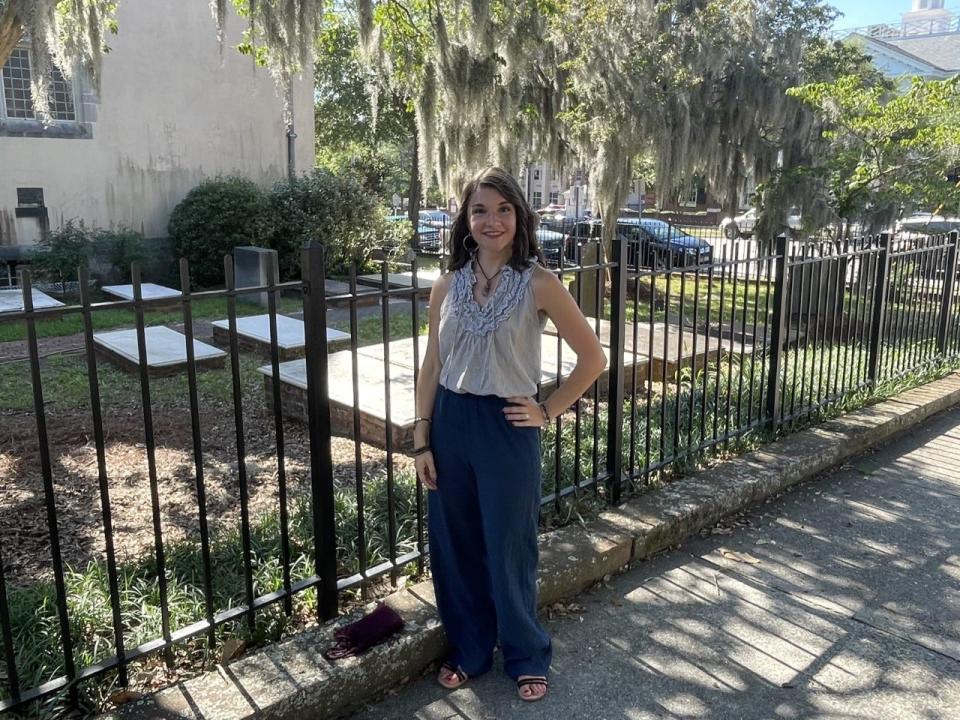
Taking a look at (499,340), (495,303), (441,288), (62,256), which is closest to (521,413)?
(499,340)

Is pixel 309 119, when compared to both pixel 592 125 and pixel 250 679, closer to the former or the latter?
pixel 592 125

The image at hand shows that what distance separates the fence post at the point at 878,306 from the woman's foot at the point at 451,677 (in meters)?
4.83

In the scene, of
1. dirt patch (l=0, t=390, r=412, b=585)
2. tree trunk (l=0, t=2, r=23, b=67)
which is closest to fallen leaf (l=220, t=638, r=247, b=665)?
dirt patch (l=0, t=390, r=412, b=585)

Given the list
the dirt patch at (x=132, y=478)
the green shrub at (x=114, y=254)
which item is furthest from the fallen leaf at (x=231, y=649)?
the green shrub at (x=114, y=254)

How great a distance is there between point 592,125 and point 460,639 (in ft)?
33.1

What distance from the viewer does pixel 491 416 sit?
2.66 metres

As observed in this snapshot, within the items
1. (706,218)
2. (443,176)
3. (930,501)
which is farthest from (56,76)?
(706,218)

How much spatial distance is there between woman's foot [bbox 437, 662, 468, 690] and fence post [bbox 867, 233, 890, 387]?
4.83 m

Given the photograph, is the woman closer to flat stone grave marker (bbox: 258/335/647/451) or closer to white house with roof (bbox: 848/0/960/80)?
flat stone grave marker (bbox: 258/335/647/451)

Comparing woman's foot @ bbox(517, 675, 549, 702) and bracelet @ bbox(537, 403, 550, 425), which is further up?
bracelet @ bbox(537, 403, 550, 425)

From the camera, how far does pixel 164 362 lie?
305 inches

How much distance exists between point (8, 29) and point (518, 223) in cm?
750

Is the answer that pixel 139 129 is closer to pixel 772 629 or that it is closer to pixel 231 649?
pixel 231 649

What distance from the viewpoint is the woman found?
2.64m
